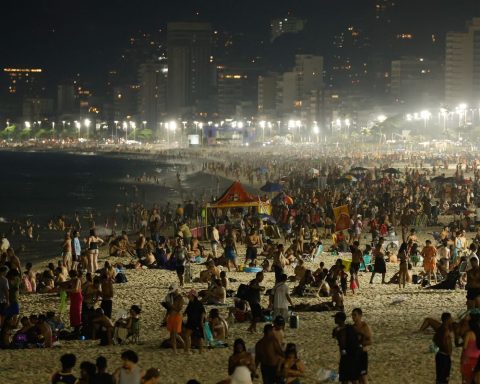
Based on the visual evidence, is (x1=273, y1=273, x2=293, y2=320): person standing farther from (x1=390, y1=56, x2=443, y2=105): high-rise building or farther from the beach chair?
(x1=390, y1=56, x2=443, y2=105): high-rise building

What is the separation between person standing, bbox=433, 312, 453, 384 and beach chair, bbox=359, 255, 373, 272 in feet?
33.1

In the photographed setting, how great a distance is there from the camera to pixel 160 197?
56.4m

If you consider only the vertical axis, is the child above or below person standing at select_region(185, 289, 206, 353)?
above

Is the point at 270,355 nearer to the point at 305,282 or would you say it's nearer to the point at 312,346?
the point at 312,346

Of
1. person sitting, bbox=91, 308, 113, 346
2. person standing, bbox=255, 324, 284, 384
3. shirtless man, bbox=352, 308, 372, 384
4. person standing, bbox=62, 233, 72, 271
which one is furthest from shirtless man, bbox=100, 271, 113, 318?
person standing, bbox=62, 233, 72, 271

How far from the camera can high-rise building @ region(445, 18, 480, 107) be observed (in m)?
152

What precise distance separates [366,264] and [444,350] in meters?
10.9

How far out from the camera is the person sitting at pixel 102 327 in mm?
12367

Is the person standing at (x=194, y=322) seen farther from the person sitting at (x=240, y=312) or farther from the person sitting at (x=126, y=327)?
the person sitting at (x=240, y=312)

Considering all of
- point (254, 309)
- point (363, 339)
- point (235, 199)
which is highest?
point (235, 199)

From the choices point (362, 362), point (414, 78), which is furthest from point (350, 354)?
point (414, 78)

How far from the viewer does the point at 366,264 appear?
65.5 ft

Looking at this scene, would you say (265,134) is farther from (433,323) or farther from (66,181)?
(433,323)

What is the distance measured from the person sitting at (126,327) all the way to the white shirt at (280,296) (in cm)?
194
